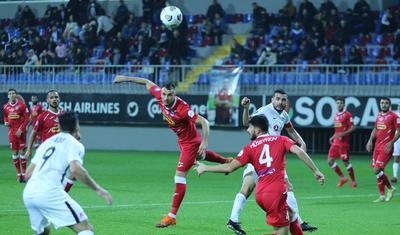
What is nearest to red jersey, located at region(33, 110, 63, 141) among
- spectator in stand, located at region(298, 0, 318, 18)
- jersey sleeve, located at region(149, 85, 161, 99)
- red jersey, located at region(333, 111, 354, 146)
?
jersey sleeve, located at region(149, 85, 161, 99)

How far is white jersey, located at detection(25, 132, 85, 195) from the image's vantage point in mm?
8492

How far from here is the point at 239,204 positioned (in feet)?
39.1

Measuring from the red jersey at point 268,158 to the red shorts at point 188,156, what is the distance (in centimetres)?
382

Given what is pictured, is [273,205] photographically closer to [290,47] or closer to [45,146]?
[45,146]

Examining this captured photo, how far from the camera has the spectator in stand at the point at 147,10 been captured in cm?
3512

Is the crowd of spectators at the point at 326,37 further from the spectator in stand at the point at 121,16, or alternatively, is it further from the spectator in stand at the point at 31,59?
the spectator in stand at the point at 31,59

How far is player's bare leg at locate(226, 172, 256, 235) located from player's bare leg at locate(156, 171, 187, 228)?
1.01 metres

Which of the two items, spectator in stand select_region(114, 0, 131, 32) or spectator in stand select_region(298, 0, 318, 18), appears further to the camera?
spectator in stand select_region(114, 0, 131, 32)

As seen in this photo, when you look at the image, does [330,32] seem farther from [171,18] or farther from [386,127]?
[386,127]

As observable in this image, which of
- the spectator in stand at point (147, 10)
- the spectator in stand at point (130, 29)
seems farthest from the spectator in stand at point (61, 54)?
the spectator in stand at point (147, 10)

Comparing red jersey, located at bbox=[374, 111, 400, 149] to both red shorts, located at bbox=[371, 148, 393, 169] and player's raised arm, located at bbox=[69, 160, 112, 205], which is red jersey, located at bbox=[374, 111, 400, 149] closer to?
red shorts, located at bbox=[371, 148, 393, 169]

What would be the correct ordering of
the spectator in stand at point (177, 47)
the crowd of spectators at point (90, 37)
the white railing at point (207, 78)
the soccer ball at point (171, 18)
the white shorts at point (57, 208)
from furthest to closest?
the crowd of spectators at point (90, 37) < the spectator in stand at point (177, 47) < the white railing at point (207, 78) < the soccer ball at point (171, 18) < the white shorts at point (57, 208)

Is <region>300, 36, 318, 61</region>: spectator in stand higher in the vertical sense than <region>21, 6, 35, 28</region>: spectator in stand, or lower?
lower

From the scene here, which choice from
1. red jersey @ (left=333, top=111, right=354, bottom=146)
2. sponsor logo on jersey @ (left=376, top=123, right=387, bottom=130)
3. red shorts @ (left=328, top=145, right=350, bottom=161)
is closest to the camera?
sponsor logo on jersey @ (left=376, top=123, right=387, bottom=130)
